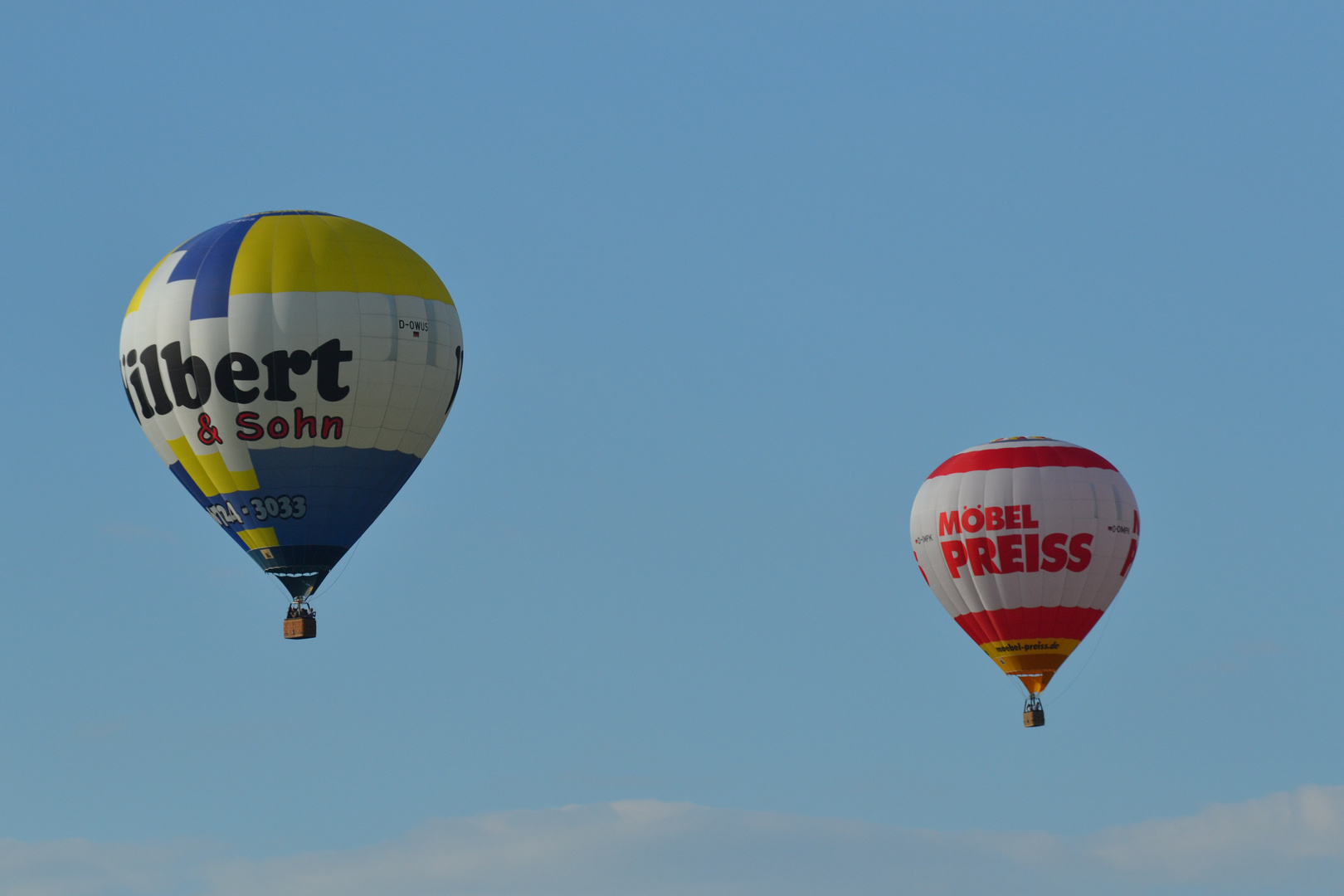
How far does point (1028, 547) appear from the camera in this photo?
67250 millimetres

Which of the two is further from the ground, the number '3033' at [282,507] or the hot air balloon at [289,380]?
the hot air balloon at [289,380]

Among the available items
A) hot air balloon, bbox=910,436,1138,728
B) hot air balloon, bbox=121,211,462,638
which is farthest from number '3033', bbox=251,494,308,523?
hot air balloon, bbox=910,436,1138,728

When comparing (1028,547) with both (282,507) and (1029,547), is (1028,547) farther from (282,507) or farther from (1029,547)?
(282,507)

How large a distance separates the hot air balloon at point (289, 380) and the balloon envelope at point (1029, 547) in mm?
13348

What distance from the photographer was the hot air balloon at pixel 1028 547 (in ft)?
221

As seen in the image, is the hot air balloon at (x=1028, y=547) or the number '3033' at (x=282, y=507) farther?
the hot air balloon at (x=1028, y=547)

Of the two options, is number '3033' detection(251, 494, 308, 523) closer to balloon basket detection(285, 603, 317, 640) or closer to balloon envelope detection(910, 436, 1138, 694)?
balloon basket detection(285, 603, 317, 640)

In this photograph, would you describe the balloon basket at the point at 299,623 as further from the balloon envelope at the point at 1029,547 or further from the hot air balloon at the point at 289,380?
the balloon envelope at the point at 1029,547

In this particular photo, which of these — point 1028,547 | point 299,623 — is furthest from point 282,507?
point 1028,547

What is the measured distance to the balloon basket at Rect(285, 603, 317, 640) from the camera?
198 feet

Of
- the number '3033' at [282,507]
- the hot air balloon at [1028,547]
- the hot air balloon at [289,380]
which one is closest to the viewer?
the hot air balloon at [289,380]

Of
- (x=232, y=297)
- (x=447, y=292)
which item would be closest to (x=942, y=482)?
(x=447, y=292)

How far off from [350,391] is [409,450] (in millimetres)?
2203

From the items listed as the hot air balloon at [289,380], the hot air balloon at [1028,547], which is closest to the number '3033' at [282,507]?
the hot air balloon at [289,380]
